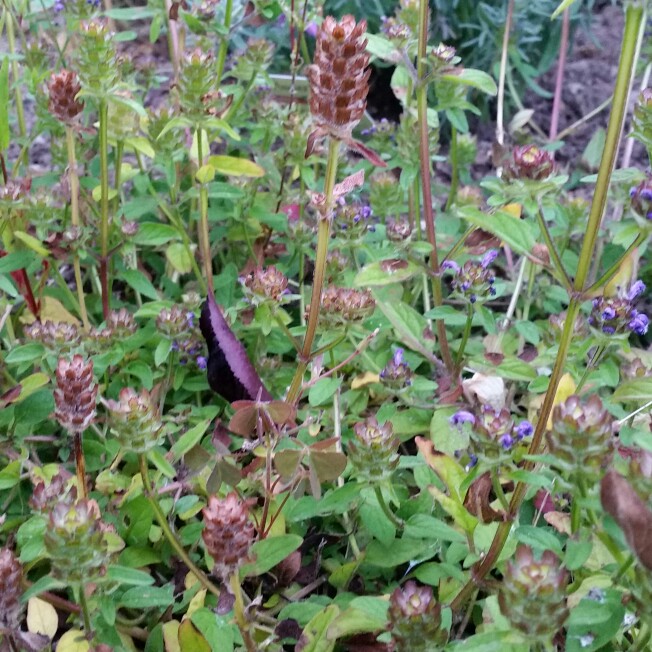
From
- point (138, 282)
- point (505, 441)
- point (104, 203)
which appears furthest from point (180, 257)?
point (505, 441)

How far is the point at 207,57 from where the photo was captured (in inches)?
52.1

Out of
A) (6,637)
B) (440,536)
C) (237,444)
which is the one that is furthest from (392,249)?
(6,637)

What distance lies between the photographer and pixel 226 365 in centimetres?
140

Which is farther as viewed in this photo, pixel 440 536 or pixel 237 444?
pixel 237 444

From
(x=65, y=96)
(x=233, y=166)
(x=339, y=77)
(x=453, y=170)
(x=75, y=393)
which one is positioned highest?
(x=339, y=77)

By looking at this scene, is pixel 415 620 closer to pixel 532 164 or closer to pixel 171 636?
pixel 171 636

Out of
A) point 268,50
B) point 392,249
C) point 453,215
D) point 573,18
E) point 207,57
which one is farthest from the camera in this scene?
point 573,18

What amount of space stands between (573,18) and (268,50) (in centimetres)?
181

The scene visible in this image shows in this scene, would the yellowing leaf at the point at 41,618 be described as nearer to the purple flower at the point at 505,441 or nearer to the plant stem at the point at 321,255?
the plant stem at the point at 321,255

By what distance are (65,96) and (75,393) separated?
63cm

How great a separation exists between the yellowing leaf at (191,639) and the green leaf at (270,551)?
0.10 meters

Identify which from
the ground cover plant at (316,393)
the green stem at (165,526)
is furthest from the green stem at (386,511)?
the green stem at (165,526)

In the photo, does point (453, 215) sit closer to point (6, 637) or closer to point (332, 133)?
point (332, 133)

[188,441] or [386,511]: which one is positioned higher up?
[188,441]
